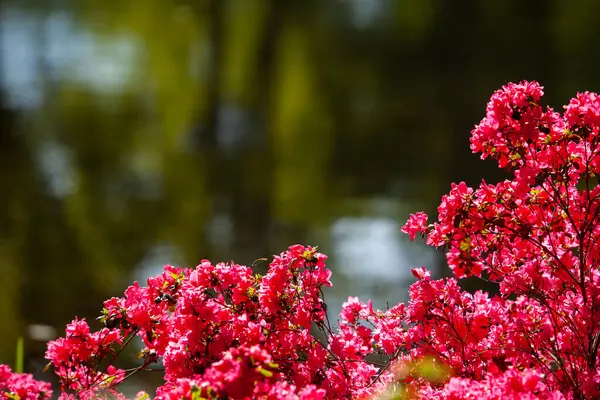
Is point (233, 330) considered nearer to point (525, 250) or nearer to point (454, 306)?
point (454, 306)

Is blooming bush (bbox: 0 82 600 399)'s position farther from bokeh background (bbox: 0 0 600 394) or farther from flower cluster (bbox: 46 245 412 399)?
bokeh background (bbox: 0 0 600 394)

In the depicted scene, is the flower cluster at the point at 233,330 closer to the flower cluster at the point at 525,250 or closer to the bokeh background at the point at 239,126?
the flower cluster at the point at 525,250

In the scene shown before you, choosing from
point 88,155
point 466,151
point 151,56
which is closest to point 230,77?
point 151,56

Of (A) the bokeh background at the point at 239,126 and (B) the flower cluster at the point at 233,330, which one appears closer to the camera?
(B) the flower cluster at the point at 233,330

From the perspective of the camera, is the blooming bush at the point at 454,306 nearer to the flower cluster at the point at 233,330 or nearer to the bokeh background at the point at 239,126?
the flower cluster at the point at 233,330

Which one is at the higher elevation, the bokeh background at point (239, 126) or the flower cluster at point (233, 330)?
the bokeh background at point (239, 126)

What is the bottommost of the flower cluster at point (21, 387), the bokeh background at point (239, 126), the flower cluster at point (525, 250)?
the flower cluster at point (21, 387)

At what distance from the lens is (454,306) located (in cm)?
108

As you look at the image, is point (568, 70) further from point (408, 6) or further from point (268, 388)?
point (268, 388)

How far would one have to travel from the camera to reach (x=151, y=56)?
4277 millimetres

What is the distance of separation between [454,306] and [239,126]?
9.85 ft

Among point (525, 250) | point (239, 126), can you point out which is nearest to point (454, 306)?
point (525, 250)

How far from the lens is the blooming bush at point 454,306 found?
0.96 m

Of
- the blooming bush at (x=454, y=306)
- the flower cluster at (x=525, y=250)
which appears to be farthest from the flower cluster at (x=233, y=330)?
the flower cluster at (x=525, y=250)
